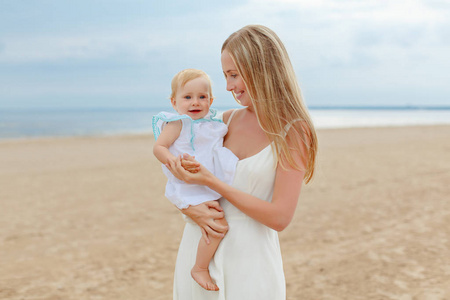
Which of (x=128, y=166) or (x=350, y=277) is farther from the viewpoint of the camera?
(x=128, y=166)

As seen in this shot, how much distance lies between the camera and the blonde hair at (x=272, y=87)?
1.83 m

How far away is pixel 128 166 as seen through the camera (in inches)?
495

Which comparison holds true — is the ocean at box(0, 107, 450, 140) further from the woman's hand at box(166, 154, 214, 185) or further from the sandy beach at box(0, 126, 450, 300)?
the woman's hand at box(166, 154, 214, 185)

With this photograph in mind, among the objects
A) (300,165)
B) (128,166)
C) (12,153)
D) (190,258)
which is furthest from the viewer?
(12,153)

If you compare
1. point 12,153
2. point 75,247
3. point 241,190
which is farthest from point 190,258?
point 12,153

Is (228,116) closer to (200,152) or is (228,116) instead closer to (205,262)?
(200,152)

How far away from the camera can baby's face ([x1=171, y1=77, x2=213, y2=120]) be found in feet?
6.94

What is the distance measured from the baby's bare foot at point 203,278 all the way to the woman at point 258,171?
0.03m

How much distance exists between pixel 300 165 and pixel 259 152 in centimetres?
19

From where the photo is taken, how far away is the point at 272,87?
72.9 inches

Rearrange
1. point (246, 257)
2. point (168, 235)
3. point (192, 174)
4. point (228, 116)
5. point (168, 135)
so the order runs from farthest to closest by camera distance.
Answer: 1. point (168, 235)
2. point (228, 116)
3. point (168, 135)
4. point (246, 257)
5. point (192, 174)

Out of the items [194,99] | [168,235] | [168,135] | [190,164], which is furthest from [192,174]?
[168,235]

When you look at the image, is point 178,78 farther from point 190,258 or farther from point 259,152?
point 190,258

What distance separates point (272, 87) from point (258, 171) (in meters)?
0.37
